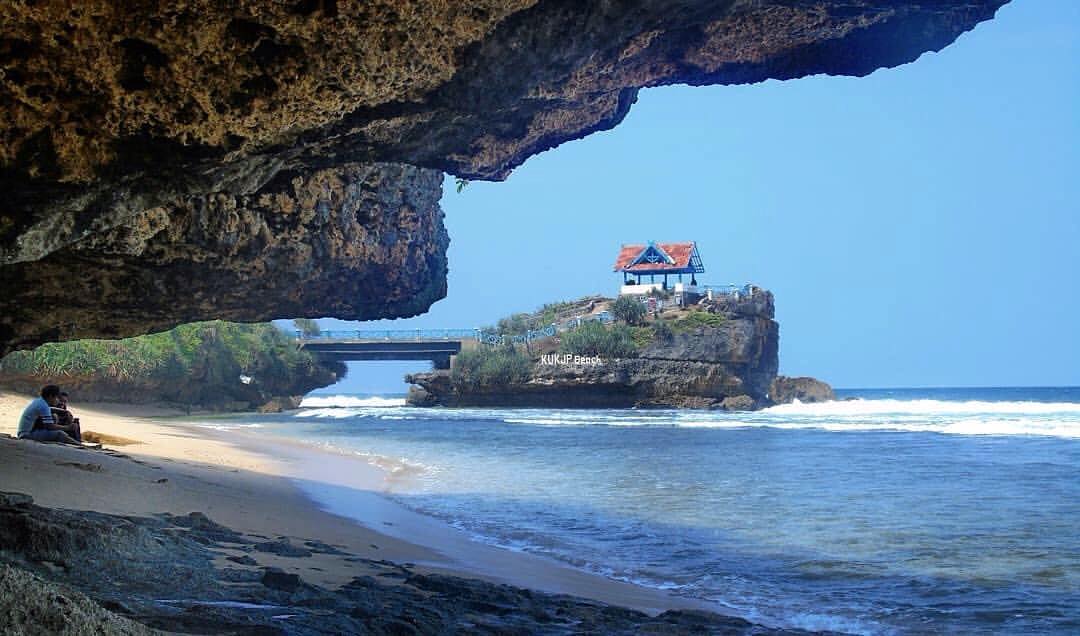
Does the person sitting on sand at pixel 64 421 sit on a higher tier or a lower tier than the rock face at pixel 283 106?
lower

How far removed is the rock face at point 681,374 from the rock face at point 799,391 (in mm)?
2092

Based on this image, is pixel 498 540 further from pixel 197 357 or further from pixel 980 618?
pixel 197 357

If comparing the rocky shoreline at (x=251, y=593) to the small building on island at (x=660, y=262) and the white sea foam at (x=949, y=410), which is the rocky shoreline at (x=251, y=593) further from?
the small building on island at (x=660, y=262)

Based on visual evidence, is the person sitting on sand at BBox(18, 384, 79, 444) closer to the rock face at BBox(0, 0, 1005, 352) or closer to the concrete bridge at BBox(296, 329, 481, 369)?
the rock face at BBox(0, 0, 1005, 352)

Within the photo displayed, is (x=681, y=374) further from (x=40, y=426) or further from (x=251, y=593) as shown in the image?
(x=251, y=593)

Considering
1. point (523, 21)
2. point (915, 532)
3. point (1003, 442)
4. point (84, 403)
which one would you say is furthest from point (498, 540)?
point (84, 403)

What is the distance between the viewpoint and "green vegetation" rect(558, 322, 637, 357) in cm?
5519

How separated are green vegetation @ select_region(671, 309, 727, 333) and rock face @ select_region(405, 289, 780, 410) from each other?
404 mm

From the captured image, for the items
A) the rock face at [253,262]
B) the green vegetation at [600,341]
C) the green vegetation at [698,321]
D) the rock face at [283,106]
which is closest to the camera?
the rock face at [283,106]

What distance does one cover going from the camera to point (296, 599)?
Answer: 4703 mm

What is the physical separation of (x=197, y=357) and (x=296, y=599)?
4748cm

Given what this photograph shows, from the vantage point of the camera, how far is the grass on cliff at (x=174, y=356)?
127 ft

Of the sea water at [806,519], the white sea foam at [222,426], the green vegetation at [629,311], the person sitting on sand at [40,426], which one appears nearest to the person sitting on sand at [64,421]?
the person sitting on sand at [40,426]

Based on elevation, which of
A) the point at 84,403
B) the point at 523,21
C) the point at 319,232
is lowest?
the point at 84,403
